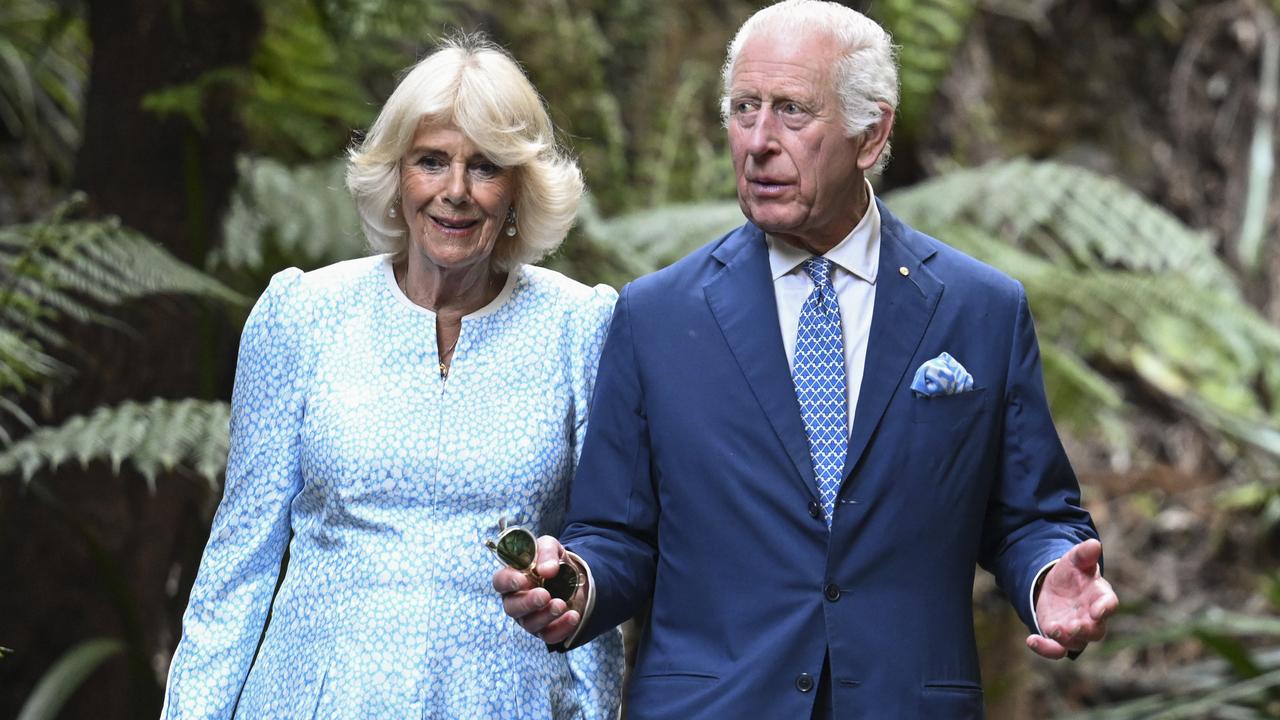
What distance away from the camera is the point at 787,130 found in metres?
2.48

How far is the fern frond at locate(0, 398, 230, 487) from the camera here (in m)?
3.14

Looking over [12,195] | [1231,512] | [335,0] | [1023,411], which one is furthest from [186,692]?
[1231,512]

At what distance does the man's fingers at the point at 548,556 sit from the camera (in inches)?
87.0

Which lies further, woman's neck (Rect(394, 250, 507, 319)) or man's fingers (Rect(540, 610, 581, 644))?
woman's neck (Rect(394, 250, 507, 319))

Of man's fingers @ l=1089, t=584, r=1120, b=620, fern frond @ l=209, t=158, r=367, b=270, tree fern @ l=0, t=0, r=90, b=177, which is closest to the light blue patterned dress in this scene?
man's fingers @ l=1089, t=584, r=1120, b=620

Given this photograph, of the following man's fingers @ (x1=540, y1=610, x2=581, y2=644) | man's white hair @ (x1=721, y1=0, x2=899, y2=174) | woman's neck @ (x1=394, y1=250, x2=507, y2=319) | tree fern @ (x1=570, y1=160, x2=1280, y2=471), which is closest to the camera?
man's fingers @ (x1=540, y1=610, x2=581, y2=644)

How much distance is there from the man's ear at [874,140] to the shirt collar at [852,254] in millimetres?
43

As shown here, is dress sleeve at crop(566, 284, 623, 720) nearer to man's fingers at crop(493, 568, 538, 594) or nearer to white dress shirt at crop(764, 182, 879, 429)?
white dress shirt at crop(764, 182, 879, 429)

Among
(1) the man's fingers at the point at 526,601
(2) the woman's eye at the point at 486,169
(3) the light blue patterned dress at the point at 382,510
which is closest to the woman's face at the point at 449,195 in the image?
(2) the woman's eye at the point at 486,169

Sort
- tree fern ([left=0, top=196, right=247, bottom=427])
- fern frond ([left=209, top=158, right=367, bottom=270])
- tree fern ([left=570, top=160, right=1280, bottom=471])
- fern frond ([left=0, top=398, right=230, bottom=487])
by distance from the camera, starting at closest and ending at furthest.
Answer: fern frond ([left=0, top=398, right=230, bottom=487]) < tree fern ([left=0, top=196, right=247, bottom=427]) < fern frond ([left=209, top=158, right=367, bottom=270]) < tree fern ([left=570, top=160, right=1280, bottom=471])

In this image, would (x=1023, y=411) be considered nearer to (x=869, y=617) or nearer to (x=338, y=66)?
(x=869, y=617)

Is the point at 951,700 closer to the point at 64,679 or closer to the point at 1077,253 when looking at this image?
the point at 64,679

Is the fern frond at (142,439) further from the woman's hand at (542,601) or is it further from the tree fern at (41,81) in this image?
the tree fern at (41,81)

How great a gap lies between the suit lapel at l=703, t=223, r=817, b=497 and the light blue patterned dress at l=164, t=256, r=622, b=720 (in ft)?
0.88
